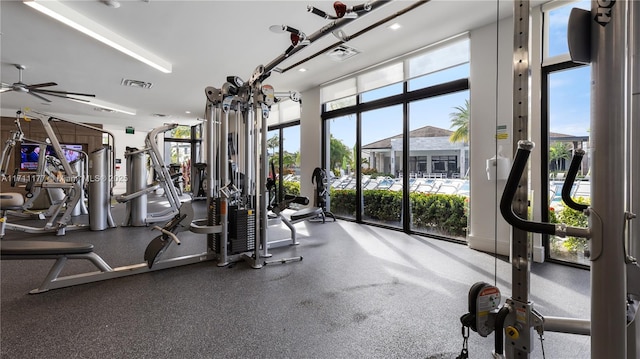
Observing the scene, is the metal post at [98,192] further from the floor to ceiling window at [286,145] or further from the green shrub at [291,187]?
the green shrub at [291,187]

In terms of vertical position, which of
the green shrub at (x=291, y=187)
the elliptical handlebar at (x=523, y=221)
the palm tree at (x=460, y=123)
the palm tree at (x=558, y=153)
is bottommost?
the green shrub at (x=291, y=187)

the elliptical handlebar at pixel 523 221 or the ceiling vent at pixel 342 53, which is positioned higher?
the ceiling vent at pixel 342 53

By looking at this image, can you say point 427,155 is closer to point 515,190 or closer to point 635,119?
point 635,119

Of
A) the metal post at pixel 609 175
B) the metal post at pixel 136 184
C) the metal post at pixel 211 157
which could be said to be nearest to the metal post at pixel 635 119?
the metal post at pixel 609 175

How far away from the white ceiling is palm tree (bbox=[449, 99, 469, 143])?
103 centimetres

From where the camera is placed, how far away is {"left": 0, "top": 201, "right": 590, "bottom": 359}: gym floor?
177cm

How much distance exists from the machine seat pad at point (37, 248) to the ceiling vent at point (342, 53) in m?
3.91

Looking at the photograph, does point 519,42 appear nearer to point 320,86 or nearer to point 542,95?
point 542,95

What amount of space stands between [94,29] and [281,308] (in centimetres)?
431

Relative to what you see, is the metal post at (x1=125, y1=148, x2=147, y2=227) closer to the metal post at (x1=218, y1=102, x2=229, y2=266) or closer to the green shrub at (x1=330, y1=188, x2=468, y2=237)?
the metal post at (x1=218, y1=102, x2=229, y2=266)

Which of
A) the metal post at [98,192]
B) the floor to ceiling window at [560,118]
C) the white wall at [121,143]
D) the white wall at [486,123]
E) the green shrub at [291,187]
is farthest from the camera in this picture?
the white wall at [121,143]

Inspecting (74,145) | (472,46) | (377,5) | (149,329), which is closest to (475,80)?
(472,46)

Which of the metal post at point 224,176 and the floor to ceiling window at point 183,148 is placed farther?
the floor to ceiling window at point 183,148

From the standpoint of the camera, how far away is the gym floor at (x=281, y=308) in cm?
177
